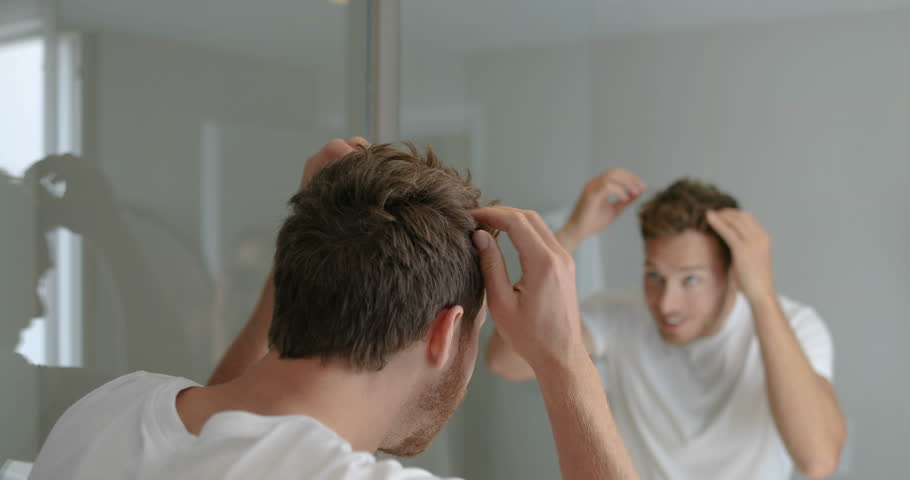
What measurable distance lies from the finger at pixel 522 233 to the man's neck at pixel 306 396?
18 cm

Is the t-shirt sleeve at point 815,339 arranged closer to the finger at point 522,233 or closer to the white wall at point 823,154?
the white wall at point 823,154

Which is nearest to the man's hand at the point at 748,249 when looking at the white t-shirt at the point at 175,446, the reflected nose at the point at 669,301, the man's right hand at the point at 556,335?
the reflected nose at the point at 669,301

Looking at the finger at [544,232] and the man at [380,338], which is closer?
the man at [380,338]

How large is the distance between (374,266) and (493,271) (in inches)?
5.6

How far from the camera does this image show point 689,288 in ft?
5.19

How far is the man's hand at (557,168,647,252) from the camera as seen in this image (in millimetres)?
1609

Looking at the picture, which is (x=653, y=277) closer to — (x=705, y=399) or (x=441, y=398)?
(x=705, y=399)

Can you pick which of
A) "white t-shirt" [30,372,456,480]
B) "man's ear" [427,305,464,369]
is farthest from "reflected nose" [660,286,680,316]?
"white t-shirt" [30,372,456,480]

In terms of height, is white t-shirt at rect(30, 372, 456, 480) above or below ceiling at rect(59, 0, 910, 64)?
below

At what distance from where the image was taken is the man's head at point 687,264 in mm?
1559

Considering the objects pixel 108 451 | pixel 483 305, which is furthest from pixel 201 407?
pixel 483 305

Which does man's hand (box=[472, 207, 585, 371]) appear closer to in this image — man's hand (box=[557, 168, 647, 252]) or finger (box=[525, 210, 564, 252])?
finger (box=[525, 210, 564, 252])

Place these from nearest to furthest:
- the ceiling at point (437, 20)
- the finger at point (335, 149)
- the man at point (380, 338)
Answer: the man at point (380, 338) < the finger at point (335, 149) < the ceiling at point (437, 20)

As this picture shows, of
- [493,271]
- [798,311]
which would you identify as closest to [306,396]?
[493,271]
